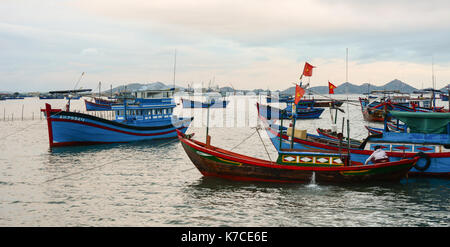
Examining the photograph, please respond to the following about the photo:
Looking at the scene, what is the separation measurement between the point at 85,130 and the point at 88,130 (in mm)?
277

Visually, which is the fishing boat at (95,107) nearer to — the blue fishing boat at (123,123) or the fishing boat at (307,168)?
the blue fishing boat at (123,123)

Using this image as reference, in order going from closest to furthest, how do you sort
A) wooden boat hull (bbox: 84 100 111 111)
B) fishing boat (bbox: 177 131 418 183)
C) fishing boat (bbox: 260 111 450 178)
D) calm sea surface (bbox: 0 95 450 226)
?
calm sea surface (bbox: 0 95 450 226) < fishing boat (bbox: 177 131 418 183) < fishing boat (bbox: 260 111 450 178) < wooden boat hull (bbox: 84 100 111 111)

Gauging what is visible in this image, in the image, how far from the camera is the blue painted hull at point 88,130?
31.6 m

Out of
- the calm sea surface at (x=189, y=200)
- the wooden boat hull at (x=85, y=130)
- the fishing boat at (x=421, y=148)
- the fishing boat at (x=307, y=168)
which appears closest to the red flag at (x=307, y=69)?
the fishing boat at (x=421, y=148)

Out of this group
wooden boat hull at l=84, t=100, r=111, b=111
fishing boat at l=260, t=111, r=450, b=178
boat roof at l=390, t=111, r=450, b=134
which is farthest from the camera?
wooden boat hull at l=84, t=100, r=111, b=111

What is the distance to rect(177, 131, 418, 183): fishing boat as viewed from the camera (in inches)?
657

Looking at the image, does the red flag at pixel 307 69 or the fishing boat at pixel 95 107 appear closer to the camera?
the red flag at pixel 307 69

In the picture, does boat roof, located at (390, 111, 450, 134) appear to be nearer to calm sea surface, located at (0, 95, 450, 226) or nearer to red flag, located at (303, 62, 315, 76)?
calm sea surface, located at (0, 95, 450, 226)

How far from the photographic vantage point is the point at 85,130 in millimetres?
32531

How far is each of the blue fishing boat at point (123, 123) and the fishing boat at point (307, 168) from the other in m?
18.6

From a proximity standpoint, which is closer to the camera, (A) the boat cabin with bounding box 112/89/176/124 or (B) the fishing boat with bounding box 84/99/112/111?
(A) the boat cabin with bounding box 112/89/176/124

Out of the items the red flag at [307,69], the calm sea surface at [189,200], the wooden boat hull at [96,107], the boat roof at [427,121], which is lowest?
the calm sea surface at [189,200]

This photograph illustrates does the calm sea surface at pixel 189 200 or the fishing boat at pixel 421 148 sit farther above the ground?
the fishing boat at pixel 421 148

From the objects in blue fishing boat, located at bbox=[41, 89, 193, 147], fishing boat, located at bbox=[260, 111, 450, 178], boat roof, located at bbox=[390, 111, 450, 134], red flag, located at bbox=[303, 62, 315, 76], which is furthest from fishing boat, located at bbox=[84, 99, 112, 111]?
boat roof, located at bbox=[390, 111, 450, 134]
